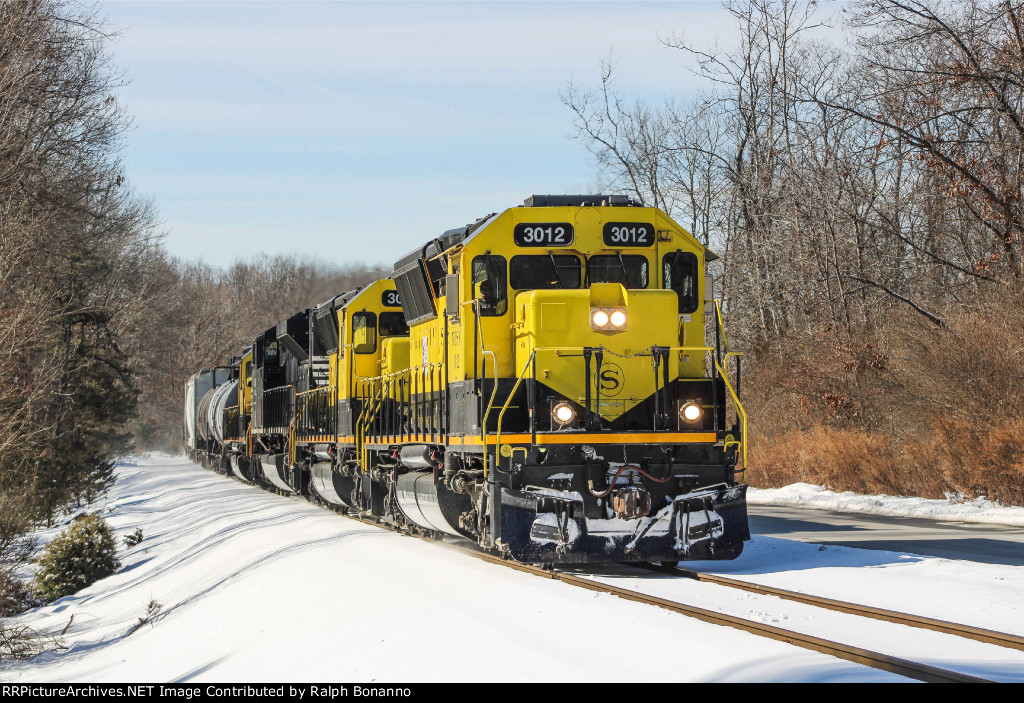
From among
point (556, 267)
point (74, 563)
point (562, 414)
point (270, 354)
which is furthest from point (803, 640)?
point (270, 354)

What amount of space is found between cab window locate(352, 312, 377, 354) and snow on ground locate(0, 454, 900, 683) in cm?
301

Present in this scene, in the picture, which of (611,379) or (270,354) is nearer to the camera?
(611,379)

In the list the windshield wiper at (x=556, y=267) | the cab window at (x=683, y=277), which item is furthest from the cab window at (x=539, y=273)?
the cab window at (x=683, y=277)

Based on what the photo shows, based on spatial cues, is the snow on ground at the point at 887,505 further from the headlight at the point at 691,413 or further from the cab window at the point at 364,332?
the cab window at the point at 364,332

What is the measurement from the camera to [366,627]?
882 cm

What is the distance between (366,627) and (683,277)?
202 inches

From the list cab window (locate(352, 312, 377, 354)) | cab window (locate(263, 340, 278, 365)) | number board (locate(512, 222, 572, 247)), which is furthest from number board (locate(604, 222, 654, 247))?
cab window (locate(263, 340, 278, 365))

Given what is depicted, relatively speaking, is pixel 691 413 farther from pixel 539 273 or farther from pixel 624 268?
pixel 539 273

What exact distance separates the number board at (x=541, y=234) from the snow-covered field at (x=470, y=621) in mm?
3507

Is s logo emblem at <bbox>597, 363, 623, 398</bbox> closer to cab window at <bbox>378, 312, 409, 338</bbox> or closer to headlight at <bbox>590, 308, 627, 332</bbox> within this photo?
headlight at <bbox>590, 308, 627, 332</bbox>

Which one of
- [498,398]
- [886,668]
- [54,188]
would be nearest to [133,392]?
[54,188]

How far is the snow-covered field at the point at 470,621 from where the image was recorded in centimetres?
661

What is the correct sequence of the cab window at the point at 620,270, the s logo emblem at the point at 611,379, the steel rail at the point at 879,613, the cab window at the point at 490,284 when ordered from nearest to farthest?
the steel rail at the point at 879,613 → the s logo emblem at the point at 611,379 → the cab window at the point at 490,284 → the cab window at the point at 620,270

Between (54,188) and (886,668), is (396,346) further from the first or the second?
(54,188)
